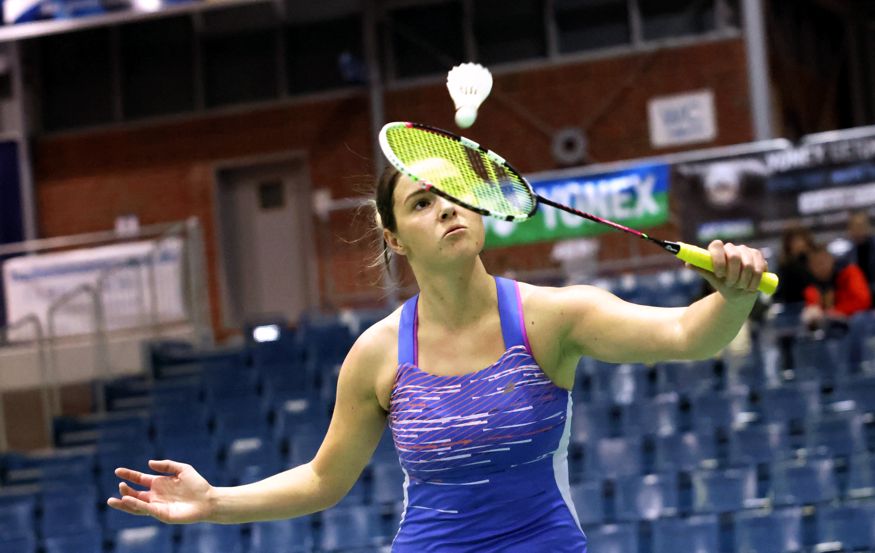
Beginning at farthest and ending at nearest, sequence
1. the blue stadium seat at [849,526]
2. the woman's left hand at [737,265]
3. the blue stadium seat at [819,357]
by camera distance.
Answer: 1. the blue stadium seat at [819,357]
2. the blue stadium seat at [849,526]
3. the woman's left hand at [737,265]

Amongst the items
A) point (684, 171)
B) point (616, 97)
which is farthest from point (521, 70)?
point (684, 171)

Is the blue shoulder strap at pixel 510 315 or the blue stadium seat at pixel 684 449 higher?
the blue shoulder strap at pixel 510 315

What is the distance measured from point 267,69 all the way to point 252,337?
16.5 feet

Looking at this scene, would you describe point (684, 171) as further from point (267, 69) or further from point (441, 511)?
point (441, 511)

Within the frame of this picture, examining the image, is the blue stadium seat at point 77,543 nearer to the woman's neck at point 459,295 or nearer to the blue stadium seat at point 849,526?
the blue stadium seat at point 849,526

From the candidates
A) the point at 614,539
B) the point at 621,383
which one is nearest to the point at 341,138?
the point at 621,383

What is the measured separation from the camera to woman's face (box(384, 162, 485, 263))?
2.66m

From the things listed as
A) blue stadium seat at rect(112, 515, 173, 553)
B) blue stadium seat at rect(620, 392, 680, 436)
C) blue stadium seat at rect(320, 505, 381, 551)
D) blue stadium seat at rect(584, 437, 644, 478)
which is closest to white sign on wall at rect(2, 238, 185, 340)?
blue stadium seat at rect(112, 515, 173, 553)

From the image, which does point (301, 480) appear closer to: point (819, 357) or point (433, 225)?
point (433, 225)

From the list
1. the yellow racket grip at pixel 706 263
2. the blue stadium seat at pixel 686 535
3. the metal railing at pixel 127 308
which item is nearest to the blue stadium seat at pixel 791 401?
the blue stadium seat at pixel 686 535

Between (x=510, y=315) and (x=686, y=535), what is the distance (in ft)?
15.4

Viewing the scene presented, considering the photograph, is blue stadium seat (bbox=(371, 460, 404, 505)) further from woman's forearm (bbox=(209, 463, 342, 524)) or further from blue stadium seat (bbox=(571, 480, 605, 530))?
woman's forearm (bbox=(209, 463, 342, 524))

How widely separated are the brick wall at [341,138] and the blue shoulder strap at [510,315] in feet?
36.5

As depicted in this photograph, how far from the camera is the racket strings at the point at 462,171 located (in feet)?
8.95
